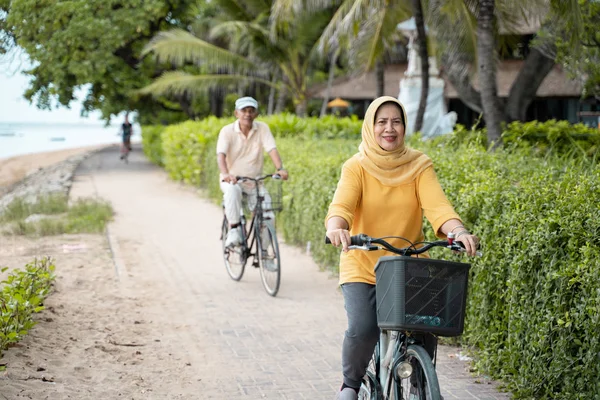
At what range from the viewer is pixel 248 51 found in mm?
27359

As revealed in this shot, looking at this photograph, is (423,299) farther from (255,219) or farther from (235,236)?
(235,236)

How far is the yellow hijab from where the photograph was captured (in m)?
4.00

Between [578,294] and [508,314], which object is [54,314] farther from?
[578,294]

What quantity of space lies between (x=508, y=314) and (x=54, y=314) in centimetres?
405

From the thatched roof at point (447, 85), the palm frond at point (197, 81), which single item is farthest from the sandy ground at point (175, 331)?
the palm frond at point (197, 81)

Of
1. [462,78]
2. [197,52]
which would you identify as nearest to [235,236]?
[462,78]

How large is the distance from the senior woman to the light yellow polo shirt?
15.4 ft

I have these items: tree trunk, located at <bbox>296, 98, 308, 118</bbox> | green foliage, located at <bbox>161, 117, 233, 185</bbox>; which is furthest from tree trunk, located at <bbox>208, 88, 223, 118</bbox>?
green foliage, located at <bbox>161, 117, 233, 185</bbox>

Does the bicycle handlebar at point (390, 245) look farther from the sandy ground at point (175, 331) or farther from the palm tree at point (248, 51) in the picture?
the palm tree at point (248, 51)

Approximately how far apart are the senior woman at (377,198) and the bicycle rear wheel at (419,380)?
0.32 meters

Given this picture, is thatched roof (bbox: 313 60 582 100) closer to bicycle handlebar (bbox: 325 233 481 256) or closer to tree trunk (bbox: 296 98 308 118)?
tree trunk (bbox: 296 98 308 118)

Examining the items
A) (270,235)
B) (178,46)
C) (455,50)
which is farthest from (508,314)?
(178,46)

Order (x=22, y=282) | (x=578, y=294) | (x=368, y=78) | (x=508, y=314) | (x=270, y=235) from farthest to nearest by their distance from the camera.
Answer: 1. (x=368, y=78)
2. (x=270, y=235)
3. (x=22, y=282)
4. (x=508, y=314)
5. (x=578, y=294)

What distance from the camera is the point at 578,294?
A: 4.42m
